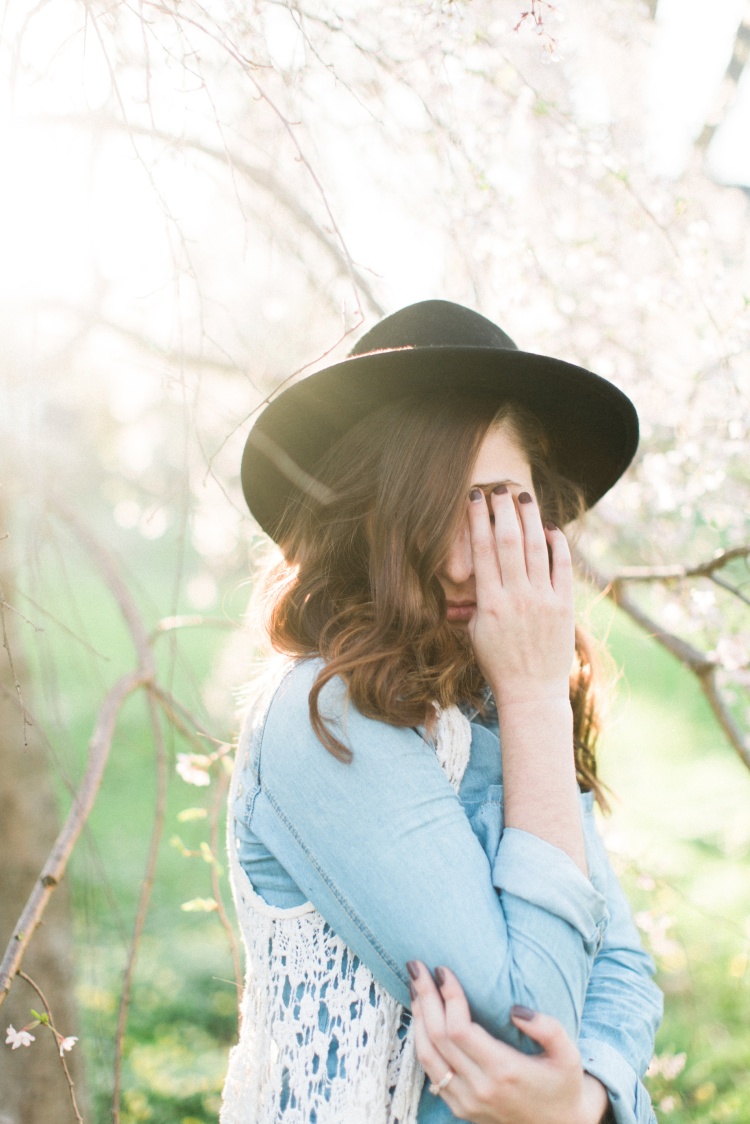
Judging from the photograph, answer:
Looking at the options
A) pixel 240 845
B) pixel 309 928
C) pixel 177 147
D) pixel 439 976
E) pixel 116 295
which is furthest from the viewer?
pixel 116 295

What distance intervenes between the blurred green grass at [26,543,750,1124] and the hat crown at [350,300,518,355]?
1.80 ft

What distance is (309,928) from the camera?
46.8 inches

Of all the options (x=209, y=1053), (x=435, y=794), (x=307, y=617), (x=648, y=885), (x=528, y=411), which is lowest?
(x=209, y=1053)

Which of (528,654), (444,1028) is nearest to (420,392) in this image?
(528,654)

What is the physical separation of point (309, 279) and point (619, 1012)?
6.21ft

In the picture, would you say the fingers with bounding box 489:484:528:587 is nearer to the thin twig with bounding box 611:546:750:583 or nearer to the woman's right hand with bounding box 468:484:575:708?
the woman's right hand with bounding box 468:484:575:708

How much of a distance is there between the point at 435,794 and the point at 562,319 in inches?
79.8

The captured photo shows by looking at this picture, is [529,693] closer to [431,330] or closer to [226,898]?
[431,330]

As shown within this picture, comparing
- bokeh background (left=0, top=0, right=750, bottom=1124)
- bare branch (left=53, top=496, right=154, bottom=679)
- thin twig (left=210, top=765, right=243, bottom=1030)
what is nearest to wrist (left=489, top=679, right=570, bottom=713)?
bokeh background (left=0, top=0, right=750, bottom=1124)

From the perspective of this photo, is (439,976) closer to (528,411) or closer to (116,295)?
(528,411)

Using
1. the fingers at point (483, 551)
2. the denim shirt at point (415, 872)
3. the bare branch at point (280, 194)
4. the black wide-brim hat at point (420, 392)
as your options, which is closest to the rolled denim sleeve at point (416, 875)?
the denim shirt at point (415, 872)

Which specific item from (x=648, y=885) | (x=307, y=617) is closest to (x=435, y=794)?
(x=307, y=617)

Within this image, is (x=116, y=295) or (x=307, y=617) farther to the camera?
(x=116, y=295)

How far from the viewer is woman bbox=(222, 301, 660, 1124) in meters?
1.04
